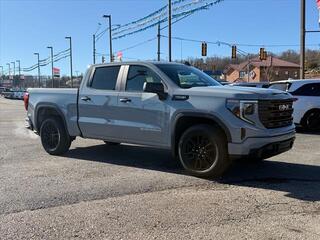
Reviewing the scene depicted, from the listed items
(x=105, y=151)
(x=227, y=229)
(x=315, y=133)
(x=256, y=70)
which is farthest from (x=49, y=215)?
(x=256, y=70)

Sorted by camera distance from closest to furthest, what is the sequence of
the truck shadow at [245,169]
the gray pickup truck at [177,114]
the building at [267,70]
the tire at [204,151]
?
the truck shadow at [245,169], the gray pickup truck at [177,114], the tire at [204,151], the building at [267,70]

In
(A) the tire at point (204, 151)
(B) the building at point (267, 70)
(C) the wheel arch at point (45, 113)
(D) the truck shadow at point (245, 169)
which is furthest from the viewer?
(B) the building at point (267, 70)

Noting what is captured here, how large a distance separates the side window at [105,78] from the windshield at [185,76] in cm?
99

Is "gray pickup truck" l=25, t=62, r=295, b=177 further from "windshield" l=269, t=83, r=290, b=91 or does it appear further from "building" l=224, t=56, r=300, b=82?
→ "building" l=224, t=56, r=300, b=82

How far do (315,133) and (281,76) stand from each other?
104 meters

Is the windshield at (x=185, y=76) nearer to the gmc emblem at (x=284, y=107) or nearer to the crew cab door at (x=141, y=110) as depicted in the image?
the crew cab door at (x=141, y=110)

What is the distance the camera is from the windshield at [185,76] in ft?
27.8

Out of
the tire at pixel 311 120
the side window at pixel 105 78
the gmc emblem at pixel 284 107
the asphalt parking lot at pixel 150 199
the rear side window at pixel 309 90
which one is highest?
the side window at pixel 105 78

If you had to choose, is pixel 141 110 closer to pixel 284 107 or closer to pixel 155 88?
pixel 155 88

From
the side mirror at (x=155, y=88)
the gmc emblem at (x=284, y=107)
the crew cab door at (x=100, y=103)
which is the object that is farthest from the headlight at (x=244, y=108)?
the crew cab door at (x=100, y=103)

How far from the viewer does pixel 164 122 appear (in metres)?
8.30

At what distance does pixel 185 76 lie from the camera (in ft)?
28.6

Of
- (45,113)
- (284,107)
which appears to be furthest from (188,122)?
(45,113)

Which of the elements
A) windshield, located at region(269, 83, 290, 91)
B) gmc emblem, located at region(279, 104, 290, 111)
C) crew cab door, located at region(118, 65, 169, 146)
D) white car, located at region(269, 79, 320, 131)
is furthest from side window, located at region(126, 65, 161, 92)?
windshield, located at region(269, 83, 290, 91)
